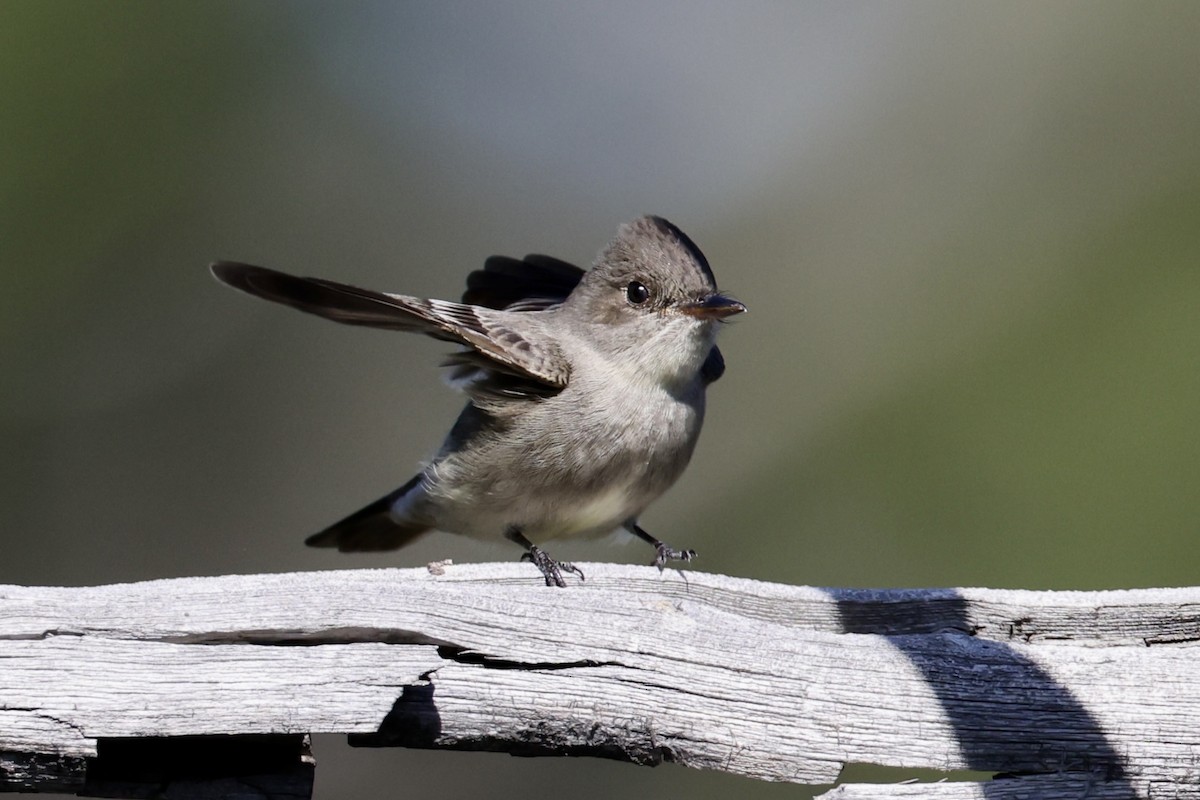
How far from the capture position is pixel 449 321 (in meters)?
4.70

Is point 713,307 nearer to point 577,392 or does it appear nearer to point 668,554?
point 577,392

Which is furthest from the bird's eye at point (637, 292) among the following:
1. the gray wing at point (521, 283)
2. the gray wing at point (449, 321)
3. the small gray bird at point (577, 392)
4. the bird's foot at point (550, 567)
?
the bird's foot at point (550, 567)

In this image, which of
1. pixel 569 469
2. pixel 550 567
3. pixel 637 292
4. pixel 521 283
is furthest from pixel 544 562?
pixel 521 283

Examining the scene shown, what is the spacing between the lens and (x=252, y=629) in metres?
2.76

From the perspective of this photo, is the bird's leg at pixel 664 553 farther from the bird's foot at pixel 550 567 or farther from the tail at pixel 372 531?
the tail at pixel 372 531

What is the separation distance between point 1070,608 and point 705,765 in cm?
109

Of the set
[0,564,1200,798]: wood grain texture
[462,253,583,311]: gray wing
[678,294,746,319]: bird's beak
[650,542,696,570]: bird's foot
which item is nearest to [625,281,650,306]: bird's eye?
[678,294,746,319]: bird's beak

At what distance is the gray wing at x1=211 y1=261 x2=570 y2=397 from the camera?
4.34 metres

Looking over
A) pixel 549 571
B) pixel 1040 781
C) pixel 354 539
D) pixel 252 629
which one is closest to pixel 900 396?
pixel 354 539

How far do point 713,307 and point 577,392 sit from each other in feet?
2.06

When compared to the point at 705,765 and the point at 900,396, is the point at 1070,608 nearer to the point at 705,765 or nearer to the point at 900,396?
the point at 705,765

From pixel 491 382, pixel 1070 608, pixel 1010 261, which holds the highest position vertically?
pixel 1010 261

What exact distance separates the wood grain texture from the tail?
256cm

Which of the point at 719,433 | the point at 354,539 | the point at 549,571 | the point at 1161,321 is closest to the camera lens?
the point at 549,571
